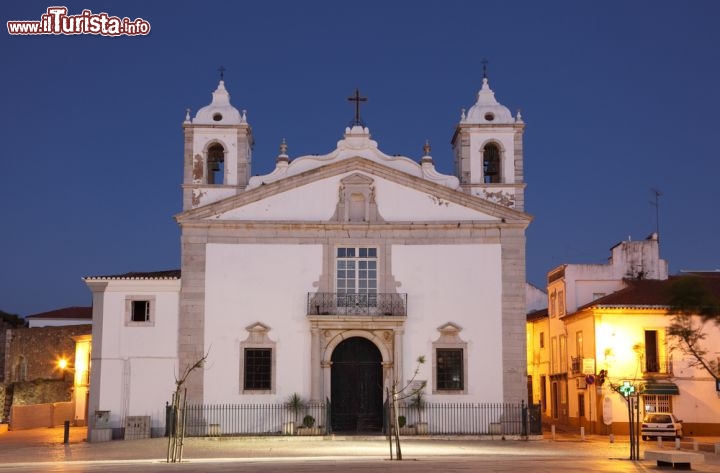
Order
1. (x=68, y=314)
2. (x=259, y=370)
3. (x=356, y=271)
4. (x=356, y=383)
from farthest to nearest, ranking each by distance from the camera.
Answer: (x=68, y=314) < (x=356, y=271) < (x=356, y=383) < (x=259, y=370)

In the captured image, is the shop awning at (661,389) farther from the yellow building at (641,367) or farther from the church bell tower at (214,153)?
the church bell tower at (214,153)

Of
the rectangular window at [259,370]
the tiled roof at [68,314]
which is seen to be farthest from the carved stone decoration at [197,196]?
the tiled roof at [68,314]

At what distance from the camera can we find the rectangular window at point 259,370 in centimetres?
3434

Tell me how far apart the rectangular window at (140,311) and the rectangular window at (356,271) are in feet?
20.9

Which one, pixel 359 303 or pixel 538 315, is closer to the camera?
pixel 359 303

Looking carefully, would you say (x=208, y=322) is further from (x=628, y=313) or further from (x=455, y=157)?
(x=628, y=313)

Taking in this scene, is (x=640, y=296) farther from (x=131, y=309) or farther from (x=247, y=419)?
(x=131, y=309)

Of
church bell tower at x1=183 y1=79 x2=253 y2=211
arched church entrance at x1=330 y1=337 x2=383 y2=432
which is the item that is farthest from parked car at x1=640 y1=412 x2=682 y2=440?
church bell tower at x1=183 y1=79 x2=253 y2=211

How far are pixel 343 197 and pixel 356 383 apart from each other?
623 centimetres

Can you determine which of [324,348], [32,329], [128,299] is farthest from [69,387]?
[324,348]

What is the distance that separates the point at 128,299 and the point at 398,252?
9124 millimetres

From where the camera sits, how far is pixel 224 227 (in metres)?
35.0

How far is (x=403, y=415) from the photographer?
111 ft

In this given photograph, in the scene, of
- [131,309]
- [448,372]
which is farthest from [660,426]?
[131,309]
